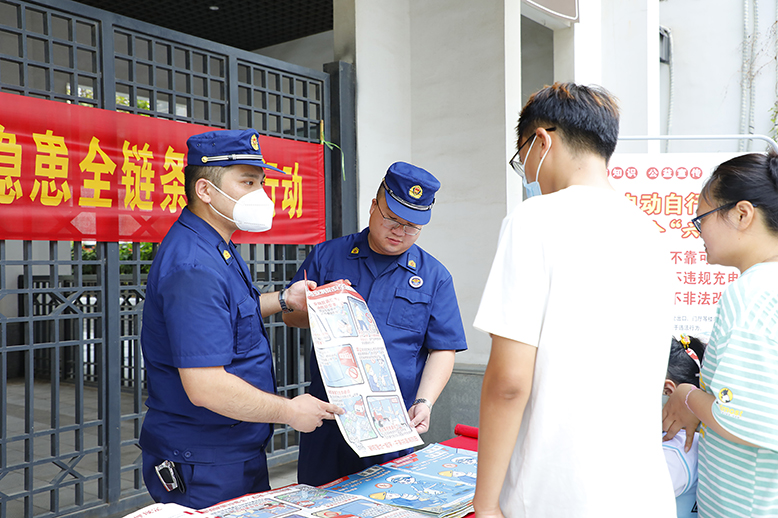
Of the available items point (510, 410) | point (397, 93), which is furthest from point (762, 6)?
point (510, 410)

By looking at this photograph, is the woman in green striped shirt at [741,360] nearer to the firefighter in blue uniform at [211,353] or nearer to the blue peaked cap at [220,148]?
the firefighter in blue uniform at [211,353]

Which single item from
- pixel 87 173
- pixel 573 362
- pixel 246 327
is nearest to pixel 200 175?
pixel 246 327

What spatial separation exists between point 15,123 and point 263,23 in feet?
15.3

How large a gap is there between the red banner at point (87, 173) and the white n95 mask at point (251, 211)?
134 centimetres

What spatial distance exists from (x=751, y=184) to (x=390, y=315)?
1.13 metres

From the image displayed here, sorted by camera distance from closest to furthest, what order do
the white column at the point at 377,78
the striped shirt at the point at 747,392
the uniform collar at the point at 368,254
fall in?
1. the striped shirt at the point at 747,392
2. the uniform collar at the point at 368,254
3. the white column at the point at 377,78

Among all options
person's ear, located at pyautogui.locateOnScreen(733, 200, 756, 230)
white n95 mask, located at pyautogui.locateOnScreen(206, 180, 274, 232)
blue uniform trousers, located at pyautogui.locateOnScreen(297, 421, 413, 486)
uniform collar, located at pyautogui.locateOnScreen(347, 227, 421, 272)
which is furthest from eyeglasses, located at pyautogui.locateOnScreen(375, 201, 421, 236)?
person's ear, located at pyautogui.locateOnScreen(733, 200, 756, 230)

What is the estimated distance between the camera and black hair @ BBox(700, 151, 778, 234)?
4.61ft

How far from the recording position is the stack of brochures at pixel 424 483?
1.46 m

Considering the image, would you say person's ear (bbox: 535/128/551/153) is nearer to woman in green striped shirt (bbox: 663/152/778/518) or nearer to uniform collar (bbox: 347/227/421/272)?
woman in green striped shirt (bbox: 663/152/778/518)

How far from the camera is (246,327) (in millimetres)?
1623

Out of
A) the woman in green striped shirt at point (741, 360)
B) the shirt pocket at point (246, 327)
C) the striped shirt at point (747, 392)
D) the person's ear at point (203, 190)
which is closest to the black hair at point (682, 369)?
the woman in green striped shirt at point (741, 360)

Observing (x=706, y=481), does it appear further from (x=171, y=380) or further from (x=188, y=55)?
(x=188, y=55)

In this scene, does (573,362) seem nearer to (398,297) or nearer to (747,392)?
(747,392)
